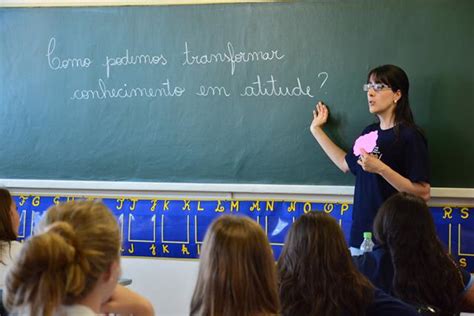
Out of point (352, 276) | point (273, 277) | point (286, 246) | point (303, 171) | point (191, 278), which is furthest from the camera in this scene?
point (191, 278)

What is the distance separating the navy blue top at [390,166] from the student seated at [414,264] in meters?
0.77

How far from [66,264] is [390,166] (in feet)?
6.60

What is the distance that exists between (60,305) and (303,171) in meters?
2.11

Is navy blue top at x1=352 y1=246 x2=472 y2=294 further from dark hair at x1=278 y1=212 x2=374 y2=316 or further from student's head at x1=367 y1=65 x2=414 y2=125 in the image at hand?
student's head at x1=367 y1=65 x2=414 y2=125

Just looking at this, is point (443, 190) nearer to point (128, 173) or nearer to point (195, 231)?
point (195, 231)

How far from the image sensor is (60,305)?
1.40 meters

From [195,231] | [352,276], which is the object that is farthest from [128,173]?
[352,276]

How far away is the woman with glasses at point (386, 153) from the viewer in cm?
289

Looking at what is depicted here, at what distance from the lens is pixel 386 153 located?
2.97 metres

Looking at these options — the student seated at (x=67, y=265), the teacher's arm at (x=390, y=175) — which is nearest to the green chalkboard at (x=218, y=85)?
the teacher's arm at (x=390, y=175)

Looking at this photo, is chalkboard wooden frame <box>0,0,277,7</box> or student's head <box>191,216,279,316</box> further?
chalkboard wooden frame <box>0,0,277,7</box>

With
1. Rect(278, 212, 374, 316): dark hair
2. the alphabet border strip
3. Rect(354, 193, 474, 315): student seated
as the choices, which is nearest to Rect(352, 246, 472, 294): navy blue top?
Rect(354, 193, 474, 315): student seated

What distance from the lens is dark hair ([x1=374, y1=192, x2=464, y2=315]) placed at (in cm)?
204

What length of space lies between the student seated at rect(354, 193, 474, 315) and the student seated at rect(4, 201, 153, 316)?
3.46 feet
